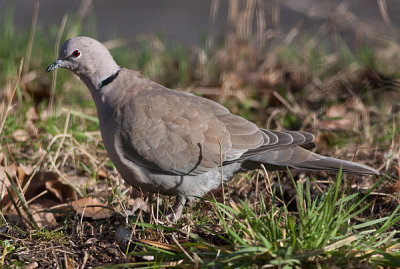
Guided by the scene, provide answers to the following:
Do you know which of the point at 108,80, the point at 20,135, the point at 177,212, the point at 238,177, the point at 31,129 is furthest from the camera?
the point at 31,129

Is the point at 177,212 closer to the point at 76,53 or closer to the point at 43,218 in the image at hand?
the point at 43,218

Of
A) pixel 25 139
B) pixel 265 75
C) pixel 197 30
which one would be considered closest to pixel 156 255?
pixel 25 139

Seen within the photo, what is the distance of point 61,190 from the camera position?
12.8 ft

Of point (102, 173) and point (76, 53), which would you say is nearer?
point (76, 53)

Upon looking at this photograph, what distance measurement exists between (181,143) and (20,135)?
167 cm

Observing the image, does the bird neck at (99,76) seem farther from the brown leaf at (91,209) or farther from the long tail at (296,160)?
the long tail at (296,160)

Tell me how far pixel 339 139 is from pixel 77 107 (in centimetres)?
238

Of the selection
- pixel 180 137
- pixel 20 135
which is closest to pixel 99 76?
pixel 180 137

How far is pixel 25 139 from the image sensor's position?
15.1ft

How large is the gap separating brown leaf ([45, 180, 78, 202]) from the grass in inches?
1.8

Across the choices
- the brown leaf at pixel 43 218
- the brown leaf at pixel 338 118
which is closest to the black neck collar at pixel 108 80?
the brown leaf at pixel 43 218

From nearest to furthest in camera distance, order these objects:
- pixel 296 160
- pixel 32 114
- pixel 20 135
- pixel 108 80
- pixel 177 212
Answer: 1. pixel 177 212
2. pixel 296 160
3. pixel 108 80
4. pixel 20 135
5. pixel 32 114

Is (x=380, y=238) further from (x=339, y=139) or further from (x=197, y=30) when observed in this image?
(x=197, y=30)

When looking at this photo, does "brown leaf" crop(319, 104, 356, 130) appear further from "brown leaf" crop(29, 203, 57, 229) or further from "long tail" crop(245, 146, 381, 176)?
"brown leaf" crop(29, 203, 57, 229)
